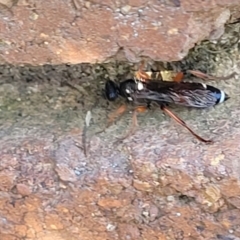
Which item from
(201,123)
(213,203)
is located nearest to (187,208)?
(213,203)

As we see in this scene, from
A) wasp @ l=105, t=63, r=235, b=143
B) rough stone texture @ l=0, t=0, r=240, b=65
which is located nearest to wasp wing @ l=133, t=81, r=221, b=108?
wasp @ l=105, t=63, r=235, b=143

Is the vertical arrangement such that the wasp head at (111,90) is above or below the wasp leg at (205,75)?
below

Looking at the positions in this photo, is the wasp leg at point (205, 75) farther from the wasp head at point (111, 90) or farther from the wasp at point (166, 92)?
the wasp head at point (111, 90)

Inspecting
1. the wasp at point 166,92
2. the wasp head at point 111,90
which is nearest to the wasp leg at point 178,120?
the wasp at point 166,92

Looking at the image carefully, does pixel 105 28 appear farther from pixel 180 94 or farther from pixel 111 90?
pixel 180 94

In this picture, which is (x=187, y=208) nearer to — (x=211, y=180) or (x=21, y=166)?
(x=211, y=180)

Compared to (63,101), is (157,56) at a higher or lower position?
higher

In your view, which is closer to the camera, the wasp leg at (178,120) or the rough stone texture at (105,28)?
the rough stone texture at (105,28)
